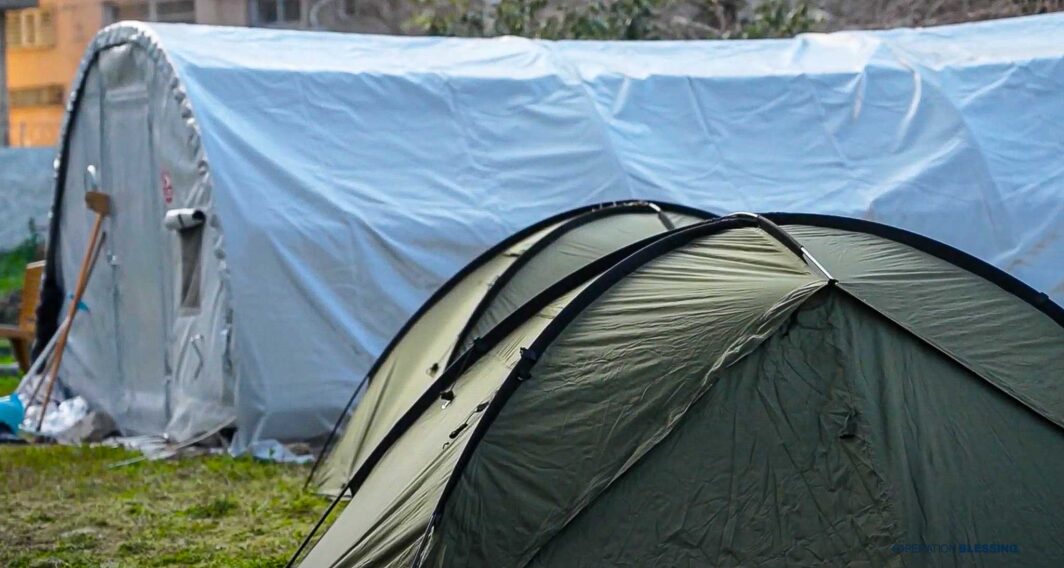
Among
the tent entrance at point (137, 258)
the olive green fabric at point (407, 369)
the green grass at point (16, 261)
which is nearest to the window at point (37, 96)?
the green grass at point (16, 261)

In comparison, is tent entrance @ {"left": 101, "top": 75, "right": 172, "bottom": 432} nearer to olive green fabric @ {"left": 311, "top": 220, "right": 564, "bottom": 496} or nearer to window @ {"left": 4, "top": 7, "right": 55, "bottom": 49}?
olive green fabric @ {"left": 311, "top": 220, "right": 564, "bottom": 496}

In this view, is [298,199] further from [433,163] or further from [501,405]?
[501,405]

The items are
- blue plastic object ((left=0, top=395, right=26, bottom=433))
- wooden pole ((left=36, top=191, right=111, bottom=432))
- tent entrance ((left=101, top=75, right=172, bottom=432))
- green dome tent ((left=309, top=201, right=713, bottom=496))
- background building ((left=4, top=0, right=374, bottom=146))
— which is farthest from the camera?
background building ((left=4, top=0, right=374, bottom=146))

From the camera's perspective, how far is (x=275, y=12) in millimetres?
29422

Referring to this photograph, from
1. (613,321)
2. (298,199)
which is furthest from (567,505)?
(298,199)

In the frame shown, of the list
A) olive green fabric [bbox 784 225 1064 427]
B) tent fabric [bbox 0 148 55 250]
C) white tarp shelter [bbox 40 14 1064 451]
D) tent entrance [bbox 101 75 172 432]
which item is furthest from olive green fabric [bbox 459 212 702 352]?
tent fabric [bbox 0 148 55 250]

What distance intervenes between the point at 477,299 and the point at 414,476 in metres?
3.27

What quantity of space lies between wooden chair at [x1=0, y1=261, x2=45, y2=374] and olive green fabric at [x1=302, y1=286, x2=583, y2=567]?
869 centimetres

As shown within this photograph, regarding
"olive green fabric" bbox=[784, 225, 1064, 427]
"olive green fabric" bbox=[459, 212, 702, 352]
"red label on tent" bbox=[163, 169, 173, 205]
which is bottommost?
"red label on tent" bbox=[163, 169, 173, 205]

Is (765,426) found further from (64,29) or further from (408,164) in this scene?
(64,29)

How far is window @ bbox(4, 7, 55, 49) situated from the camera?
101 ft

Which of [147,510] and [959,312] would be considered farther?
[147,510]

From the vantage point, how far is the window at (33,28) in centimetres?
3080

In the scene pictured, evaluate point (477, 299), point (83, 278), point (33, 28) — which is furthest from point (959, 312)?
point (33, 28)
